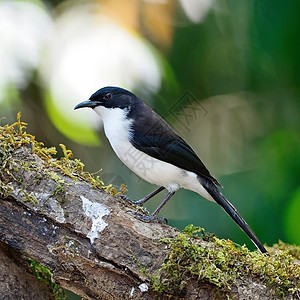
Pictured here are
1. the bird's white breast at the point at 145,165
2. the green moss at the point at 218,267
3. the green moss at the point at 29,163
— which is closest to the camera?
the green moss at the point at 218,267

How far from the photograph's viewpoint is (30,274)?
327 centimetres

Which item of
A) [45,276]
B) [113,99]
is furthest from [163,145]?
[45,276]

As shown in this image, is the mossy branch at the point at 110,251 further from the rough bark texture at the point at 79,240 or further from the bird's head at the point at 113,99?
the bird's head at the point at 113,99

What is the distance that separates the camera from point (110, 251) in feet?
9.48

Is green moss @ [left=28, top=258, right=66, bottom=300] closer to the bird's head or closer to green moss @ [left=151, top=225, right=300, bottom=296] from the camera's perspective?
green moss @ [left=151, top=225, right=300, bottom=296]

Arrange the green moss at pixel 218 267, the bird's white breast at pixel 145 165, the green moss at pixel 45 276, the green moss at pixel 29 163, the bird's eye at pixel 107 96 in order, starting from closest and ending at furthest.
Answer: the green moss at pixel 218 267 < the green moss at pixel 29 163 < the green moss at pixel 45 276 < the bird's white breast at pixel 145 165 < the bird's eye at pixel 107 96

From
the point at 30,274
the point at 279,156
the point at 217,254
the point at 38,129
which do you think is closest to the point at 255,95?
the point at 279,156

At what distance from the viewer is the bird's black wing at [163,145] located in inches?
151

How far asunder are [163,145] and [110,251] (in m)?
1.20

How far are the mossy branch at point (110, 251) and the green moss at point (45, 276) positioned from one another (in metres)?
0.22

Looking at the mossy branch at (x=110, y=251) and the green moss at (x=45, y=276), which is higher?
the mossy branch at (x=110, y=251)

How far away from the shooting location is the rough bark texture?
285cm

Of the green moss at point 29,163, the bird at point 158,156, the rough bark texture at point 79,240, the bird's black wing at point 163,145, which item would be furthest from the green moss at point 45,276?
the bird's black wing at point 163,145

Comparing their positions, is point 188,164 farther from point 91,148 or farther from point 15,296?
point 91,148
